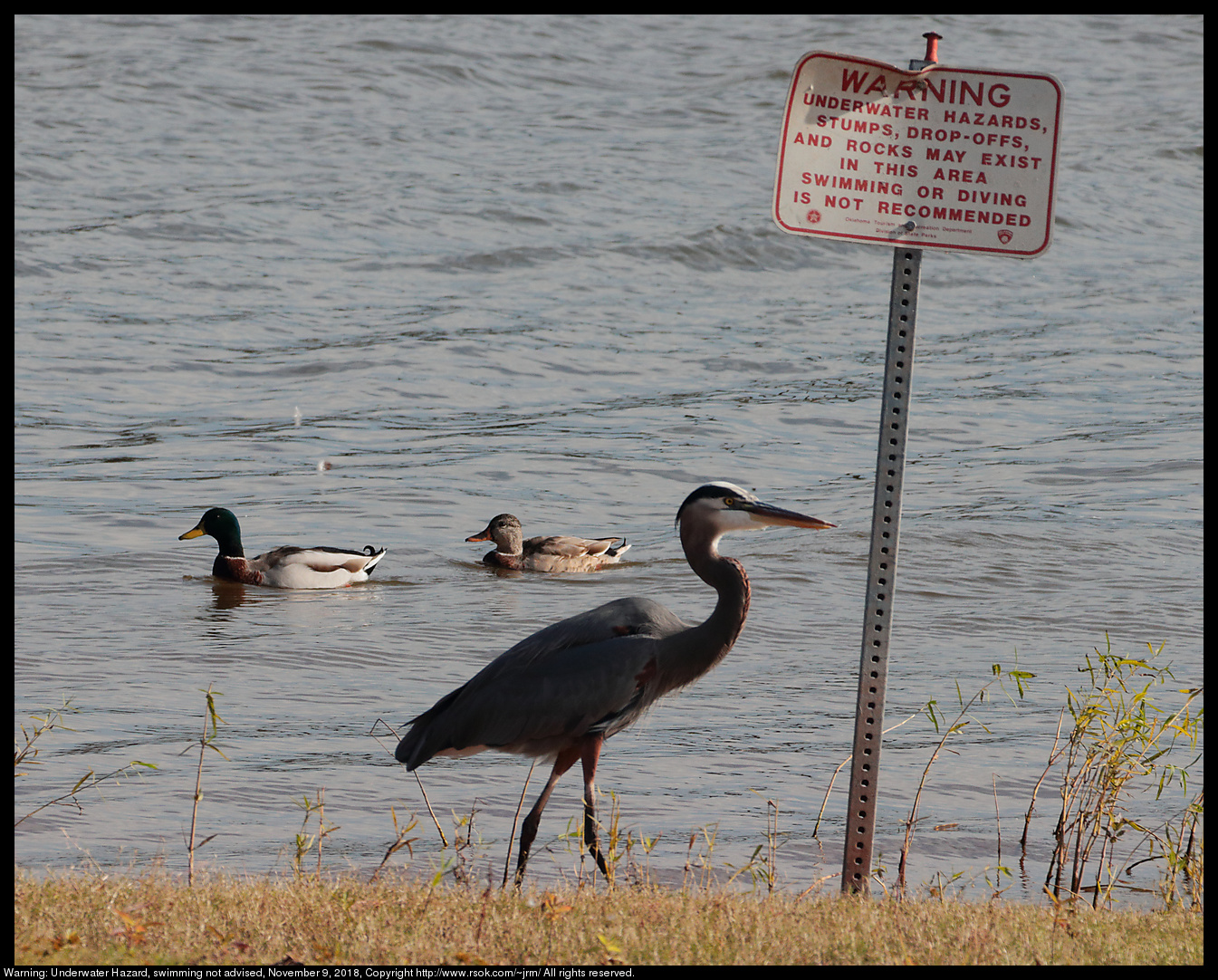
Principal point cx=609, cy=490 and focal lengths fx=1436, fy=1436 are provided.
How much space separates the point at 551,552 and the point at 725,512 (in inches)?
332

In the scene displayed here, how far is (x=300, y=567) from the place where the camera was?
43.2ft

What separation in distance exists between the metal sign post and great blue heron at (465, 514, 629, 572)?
916 centimetres

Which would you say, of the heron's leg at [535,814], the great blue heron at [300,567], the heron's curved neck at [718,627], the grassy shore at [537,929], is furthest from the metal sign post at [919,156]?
the great blue heron at [300,567]

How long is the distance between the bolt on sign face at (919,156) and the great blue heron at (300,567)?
359 inches

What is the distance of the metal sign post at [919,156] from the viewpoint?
4.52 meters

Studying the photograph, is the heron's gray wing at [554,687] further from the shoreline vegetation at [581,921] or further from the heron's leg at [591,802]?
the shoreline vegetation at [581,921]

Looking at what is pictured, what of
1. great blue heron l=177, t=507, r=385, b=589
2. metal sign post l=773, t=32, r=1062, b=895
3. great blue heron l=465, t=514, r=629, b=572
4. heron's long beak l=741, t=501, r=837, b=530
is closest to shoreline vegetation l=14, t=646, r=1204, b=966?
heron's long beak l=741, t=501, r=837, b=530

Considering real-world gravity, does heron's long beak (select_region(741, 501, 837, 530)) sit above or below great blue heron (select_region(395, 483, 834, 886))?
above

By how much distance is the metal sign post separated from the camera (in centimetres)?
452

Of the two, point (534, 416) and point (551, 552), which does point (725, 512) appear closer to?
point (551, 552)

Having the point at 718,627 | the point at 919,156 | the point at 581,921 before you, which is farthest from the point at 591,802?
the point at 919,156

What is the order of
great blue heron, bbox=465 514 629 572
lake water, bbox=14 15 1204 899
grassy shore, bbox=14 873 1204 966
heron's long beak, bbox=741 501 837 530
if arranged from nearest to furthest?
grassy shore, bbox=14 873 1204 966
heron's long beak, bbox=741 501 837 530
lake water, bbox=14 15 1204 899
great blue heron, bbox=465 514 629 572

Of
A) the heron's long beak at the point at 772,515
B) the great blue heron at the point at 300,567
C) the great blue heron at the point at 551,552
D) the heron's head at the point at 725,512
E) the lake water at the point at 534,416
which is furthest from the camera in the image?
the great blue heron at the point at 551,552

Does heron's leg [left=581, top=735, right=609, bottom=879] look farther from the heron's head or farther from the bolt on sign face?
the bolt on sign face
